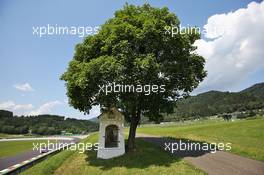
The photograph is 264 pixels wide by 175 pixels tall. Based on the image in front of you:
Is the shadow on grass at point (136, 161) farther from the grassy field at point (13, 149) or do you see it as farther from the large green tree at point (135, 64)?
the grassy field at point (13, 149)

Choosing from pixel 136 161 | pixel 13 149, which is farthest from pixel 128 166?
pixel 13 149

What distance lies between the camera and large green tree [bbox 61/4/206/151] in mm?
23391

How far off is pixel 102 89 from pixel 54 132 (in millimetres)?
164560

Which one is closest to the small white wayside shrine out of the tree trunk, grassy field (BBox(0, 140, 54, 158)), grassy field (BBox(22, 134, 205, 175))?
grassy field (BBox(22, 134, 205, 175))

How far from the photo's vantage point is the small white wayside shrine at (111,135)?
84.6 ft

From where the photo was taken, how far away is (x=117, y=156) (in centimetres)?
2561

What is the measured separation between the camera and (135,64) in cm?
2305

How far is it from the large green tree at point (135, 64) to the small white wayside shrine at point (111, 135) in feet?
3.98

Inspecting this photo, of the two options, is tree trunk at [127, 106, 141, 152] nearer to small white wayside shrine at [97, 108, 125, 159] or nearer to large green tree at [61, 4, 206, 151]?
large green tree at [61, 4, 206, 151]

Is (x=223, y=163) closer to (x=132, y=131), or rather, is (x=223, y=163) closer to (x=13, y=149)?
(x=132, y=131)

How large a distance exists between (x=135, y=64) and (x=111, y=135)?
28.9 feet

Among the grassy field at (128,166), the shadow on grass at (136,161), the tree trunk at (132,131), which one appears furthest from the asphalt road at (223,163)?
the tree trunk at (132,131)

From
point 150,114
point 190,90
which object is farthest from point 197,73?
point 150,114

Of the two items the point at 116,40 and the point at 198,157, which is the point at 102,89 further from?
the point at 198,157
